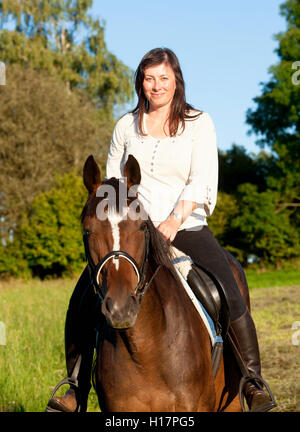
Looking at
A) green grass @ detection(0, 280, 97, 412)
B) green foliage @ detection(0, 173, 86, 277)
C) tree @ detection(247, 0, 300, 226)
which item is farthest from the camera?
tree @ detection(247, 0, 300, 226)

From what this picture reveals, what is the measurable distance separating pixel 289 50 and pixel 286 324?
101 ft

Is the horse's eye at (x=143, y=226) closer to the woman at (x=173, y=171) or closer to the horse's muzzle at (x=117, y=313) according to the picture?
the horse's muzzle at (x=117, y=313)

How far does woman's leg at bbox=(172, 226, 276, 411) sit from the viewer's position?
13.3 ft

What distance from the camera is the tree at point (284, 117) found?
130 ft

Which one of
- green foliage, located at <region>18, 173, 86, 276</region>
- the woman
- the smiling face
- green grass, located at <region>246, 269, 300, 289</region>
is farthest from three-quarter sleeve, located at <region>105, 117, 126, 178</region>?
green foliage, located at <region>18, 173, 86, 276</region>

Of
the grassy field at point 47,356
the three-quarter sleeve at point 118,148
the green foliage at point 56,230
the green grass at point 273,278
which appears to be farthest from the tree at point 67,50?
the three-quarter sleeve at point 118,148

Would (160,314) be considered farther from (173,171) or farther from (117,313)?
(173,171)

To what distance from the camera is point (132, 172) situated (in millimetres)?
3227

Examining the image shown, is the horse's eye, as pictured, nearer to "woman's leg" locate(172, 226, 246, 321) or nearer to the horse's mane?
the horse's mane

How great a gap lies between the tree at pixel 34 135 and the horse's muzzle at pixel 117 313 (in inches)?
1346

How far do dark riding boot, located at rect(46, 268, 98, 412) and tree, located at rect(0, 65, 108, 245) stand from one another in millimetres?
32795

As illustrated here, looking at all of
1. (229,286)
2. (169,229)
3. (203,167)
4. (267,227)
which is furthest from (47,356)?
(267,227)
